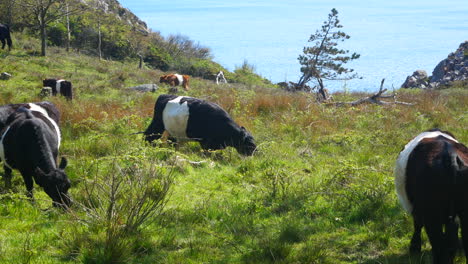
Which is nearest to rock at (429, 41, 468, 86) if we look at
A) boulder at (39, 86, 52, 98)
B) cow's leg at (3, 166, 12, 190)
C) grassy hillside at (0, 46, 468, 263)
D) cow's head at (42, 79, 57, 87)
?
grassy hillside at (0, 46, 468, 263)

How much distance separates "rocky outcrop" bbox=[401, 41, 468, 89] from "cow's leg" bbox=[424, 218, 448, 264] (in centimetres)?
4193

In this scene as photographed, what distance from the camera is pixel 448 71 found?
4672 centimetres

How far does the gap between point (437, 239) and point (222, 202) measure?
3395 millimetres

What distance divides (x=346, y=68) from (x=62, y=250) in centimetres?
4060

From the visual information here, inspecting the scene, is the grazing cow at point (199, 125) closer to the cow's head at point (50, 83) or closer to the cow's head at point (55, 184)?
the cow's head at point (55, 184)

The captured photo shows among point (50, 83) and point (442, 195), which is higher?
point (50, 83)

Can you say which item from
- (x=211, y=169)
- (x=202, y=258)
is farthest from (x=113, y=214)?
(x=211, y=169)

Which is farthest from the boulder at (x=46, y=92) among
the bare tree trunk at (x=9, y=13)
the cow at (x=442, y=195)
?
the bare tree trunk at (x=9, y=13)

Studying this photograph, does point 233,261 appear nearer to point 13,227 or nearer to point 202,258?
point 202,258

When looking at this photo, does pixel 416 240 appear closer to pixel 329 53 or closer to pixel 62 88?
pixel 62 88

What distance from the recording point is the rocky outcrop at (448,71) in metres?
44.0

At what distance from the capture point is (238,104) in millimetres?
13219

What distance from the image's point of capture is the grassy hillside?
4996 millimetres

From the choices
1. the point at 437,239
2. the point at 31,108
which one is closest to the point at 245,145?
the point at 31,108
